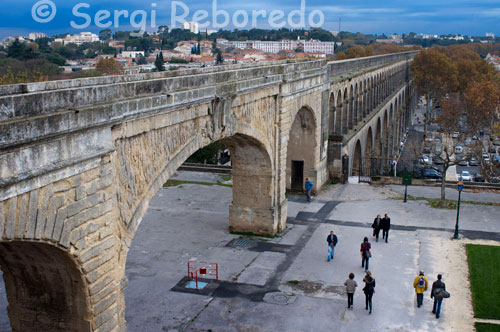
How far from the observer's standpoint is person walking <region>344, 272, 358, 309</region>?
13.5 meters

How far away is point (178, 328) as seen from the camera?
12680mm

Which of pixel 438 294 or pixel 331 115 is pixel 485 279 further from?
pixel 331 115

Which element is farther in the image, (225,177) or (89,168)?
(225,177)

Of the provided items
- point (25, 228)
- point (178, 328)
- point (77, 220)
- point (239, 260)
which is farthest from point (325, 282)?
point (25, 228)

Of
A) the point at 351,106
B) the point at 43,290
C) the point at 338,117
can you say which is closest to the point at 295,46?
the point at 351,106

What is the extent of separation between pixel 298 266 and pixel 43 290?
347 inches

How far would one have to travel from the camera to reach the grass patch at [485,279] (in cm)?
1407

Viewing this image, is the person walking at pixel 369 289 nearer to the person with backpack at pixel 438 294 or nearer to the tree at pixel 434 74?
the person with backpack at pixel 438 294

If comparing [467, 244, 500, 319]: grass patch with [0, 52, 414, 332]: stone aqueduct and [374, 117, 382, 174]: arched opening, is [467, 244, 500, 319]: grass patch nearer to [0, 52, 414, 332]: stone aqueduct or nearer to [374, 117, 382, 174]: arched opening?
[0, 52, 414, 332]: stone aqueduct

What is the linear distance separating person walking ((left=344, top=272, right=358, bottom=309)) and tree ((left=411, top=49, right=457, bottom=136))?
166 ft

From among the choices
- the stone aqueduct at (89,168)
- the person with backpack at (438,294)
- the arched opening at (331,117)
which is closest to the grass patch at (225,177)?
the arched opening at (331,117)

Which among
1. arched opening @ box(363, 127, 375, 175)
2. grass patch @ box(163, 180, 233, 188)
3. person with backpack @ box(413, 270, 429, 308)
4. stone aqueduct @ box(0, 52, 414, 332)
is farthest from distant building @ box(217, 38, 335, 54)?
person with backpack @ box(413, 270, 429, 308)

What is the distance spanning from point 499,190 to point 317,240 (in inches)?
486

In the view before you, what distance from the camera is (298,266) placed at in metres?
16.7
